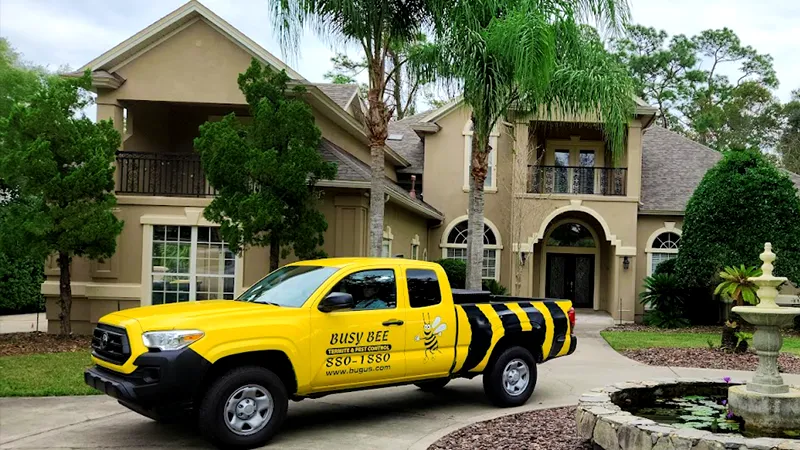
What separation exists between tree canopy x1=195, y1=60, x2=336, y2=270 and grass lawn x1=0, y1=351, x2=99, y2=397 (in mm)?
3394

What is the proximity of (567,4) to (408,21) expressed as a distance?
3.00 m

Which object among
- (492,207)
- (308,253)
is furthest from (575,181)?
(308,253)

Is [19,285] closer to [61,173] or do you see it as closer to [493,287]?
[61,173]

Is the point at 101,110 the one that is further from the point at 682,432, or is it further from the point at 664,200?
the point at 664,200

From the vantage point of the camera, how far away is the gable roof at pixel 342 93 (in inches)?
778

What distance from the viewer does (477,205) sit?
1455cm

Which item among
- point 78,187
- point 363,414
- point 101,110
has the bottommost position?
point 363,414

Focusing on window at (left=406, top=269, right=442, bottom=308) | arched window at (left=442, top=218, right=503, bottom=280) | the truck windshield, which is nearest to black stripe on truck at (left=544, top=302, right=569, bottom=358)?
window at (left=406, top=269, right=442, bottom=308)

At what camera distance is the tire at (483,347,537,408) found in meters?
8.62

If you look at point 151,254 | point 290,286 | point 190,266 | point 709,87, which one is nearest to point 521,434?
point 290,286

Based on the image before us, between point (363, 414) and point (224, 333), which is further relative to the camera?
point (363, 414)

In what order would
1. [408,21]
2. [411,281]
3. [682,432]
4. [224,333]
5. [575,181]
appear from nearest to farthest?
1. [682,432]
2. [224,333]
3. [411,281]
4. [408,21]
5. [575,181]

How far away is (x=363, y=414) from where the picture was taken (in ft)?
27.4

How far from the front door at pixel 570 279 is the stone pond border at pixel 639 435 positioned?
18829 mm
